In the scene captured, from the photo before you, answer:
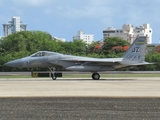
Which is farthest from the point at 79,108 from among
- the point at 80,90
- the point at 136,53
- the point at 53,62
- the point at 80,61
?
the point at 136,53

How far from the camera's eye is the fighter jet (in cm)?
3672

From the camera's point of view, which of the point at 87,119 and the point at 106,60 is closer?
the point at 87,119

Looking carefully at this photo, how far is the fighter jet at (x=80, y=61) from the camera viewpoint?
36719 millimetres

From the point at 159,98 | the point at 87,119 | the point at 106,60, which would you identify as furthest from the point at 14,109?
the point at 106,60

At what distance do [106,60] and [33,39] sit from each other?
8750 centimetres

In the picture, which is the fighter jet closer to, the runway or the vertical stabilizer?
the vertical stabilizer

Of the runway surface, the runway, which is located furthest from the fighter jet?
the runway surface

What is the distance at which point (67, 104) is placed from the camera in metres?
14.9

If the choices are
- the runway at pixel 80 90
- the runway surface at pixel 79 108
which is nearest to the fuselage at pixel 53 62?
the runway at pixel 80 90

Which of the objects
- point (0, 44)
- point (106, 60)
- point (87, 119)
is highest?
point (0, 44)

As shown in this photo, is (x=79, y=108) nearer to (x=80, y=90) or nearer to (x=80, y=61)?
(x=80, y=90)

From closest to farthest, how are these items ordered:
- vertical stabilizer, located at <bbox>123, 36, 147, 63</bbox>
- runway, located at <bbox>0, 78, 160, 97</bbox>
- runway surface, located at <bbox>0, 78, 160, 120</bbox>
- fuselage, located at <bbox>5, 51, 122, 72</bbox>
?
runway surface, located at <bbox>0, 78, 160, 120</bbox>
runway, located at <bbox>0, 78, 160, 97</bbox>
fuselage, located at <bbox>5, 51, 122, 72</bbox>
vertical stabilizer, located at <bbox>123, 36, 147, 63</bbox>

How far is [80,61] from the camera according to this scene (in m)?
→ 37.2

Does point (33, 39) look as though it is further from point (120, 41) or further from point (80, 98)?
point (80, 98)
